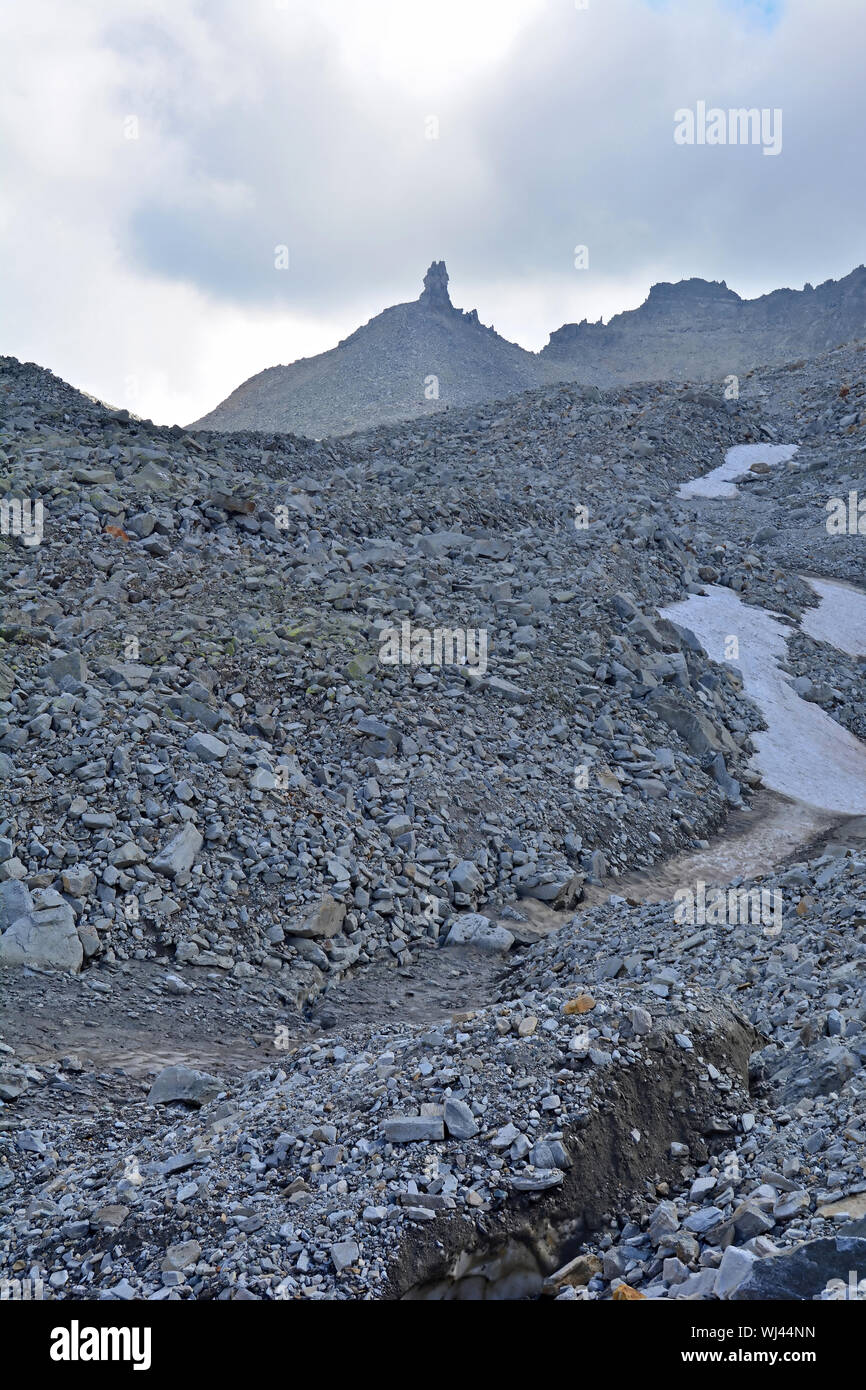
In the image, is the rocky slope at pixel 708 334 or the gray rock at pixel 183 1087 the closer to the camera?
the gray rock at pixel 183 1087

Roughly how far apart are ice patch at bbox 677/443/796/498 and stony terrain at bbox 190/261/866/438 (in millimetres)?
6105

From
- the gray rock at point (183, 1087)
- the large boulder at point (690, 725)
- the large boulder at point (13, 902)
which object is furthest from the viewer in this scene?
the large boulder at point (690, 725)

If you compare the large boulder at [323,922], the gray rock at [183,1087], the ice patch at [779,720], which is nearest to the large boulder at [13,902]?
the gray rock at [183,1087]

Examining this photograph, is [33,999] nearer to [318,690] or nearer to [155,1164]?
[155,1164]

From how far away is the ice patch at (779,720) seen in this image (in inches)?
779

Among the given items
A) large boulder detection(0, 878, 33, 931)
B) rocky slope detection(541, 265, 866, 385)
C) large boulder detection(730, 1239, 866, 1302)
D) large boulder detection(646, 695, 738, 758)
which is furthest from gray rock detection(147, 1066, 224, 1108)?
rocky slope detection(541, 265, 866, 385)

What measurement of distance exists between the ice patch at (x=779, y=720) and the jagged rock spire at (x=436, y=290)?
78436 mm

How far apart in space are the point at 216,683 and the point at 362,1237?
10598mm

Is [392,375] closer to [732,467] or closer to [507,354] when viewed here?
[507,354]

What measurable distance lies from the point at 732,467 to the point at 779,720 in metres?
20.6

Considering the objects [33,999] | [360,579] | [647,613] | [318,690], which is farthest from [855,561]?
[33,999]

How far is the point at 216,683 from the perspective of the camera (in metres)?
15.0

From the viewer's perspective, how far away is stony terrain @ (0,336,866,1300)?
18.6 ft

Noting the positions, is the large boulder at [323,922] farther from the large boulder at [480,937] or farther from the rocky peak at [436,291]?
the rocky peak at [436,291]
